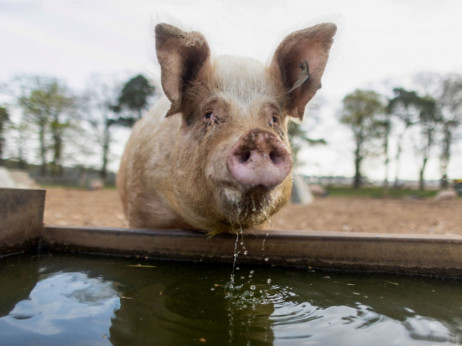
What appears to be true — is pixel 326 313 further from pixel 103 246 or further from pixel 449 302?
pixel 103 246

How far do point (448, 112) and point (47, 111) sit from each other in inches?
1265

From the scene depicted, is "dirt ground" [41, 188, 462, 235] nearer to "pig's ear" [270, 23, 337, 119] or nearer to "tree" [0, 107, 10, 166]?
"pig's ear" [270, 23, 337, 119]

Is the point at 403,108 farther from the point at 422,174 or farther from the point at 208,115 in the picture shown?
the point at 208,115

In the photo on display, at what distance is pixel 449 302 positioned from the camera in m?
2.52

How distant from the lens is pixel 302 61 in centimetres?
323

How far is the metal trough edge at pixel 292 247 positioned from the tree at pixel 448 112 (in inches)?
1233

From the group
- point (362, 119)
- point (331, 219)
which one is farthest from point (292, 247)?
point (362, 119)

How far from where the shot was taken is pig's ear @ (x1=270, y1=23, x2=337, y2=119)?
3.12 m

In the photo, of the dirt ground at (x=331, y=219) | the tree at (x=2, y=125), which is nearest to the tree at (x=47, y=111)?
the tree at (x=2, y=125)

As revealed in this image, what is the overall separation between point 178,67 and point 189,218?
1.29 metres

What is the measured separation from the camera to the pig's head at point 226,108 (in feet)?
8.12

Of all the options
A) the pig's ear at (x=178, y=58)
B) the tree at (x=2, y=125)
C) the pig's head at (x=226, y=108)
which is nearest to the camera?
the pig's head at (x=226, y=108)

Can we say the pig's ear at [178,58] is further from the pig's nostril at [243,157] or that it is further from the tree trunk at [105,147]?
the tree trunk at [105,147]

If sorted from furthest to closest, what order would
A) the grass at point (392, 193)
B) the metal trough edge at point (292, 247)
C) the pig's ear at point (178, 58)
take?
the grass at point (392, 193) < the metal trough edge at point (292, 247) < the pig's ear at point (178, 58)
